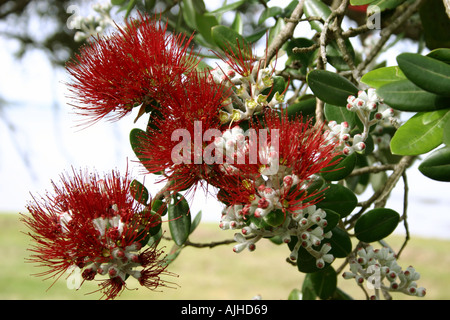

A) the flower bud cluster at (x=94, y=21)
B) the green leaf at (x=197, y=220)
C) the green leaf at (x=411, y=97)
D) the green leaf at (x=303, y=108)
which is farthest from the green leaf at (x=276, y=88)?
the flower bud cluster at (x=94, y=21)

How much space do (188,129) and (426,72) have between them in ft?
0.91

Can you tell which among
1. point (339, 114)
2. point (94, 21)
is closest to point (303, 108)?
point (339, 114)

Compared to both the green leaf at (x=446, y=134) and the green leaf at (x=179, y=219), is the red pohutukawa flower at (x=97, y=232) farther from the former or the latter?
the green leaf at (x=446, y=134)

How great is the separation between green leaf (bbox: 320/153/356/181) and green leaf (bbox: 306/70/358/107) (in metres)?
0.08

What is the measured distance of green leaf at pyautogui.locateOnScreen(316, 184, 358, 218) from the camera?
0.61 metres

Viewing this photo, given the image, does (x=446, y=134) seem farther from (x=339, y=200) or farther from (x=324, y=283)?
(x=324, y=283)

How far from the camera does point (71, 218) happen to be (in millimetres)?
572

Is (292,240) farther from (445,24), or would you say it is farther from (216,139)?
(445,24)

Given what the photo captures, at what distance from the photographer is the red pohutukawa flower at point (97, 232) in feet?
1.83

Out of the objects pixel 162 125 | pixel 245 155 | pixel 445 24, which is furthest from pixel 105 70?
pixel 445 24

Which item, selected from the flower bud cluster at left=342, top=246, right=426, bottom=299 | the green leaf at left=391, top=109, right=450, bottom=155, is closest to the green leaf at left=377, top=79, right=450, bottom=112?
the green leaf at left=391, top=109, right=450, bottom=155
